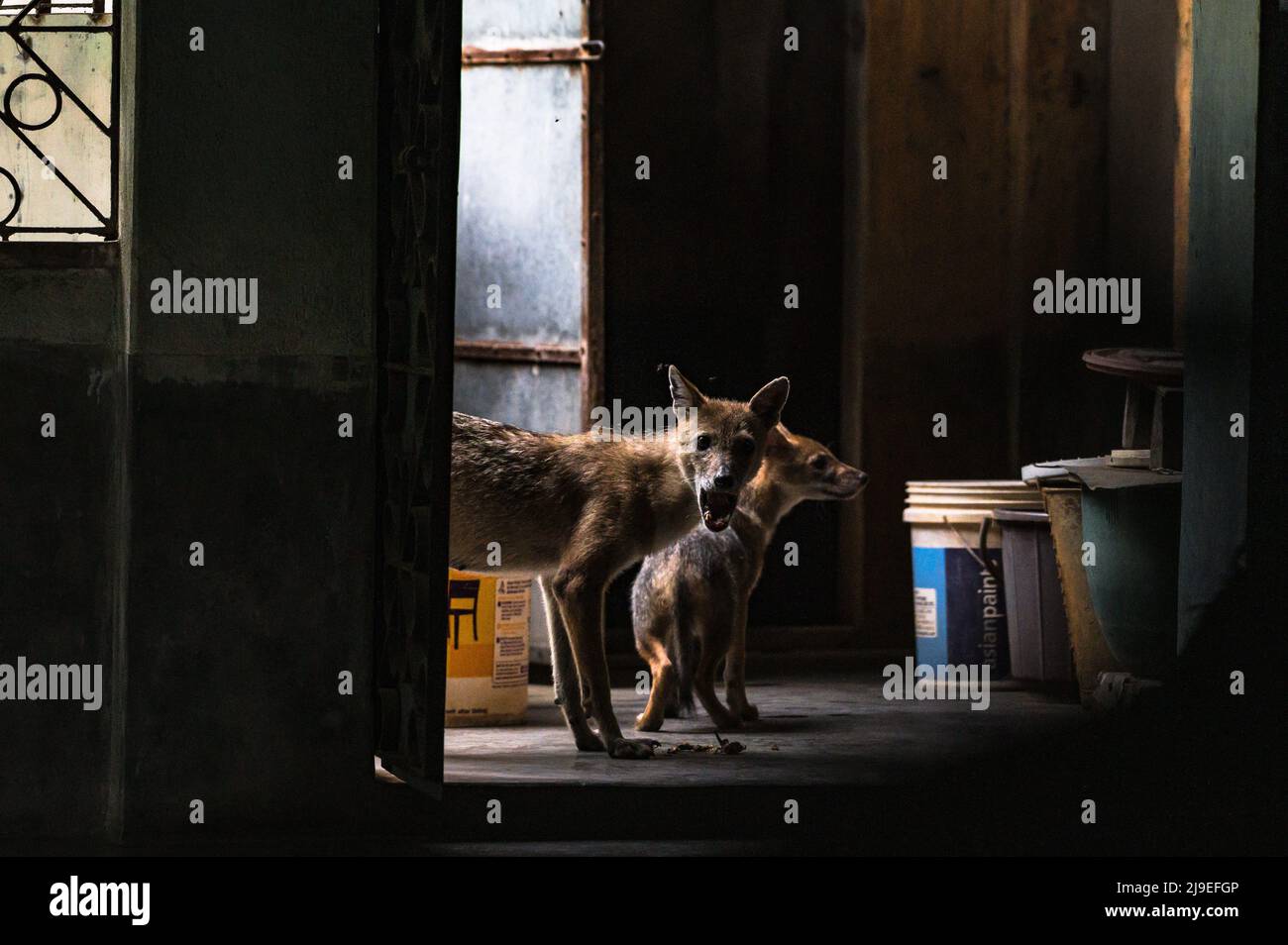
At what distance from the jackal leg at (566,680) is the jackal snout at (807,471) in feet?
4.92

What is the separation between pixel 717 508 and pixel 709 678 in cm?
92

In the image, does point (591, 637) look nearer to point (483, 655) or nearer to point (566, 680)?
point (566, 680)

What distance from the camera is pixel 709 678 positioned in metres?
7.77

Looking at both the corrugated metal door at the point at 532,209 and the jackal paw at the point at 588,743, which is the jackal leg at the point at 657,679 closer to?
the jackal paw at the point at 588,743

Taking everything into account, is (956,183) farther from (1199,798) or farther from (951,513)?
(1199,798)

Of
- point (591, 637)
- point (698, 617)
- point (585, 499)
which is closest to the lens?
point (591, 637)

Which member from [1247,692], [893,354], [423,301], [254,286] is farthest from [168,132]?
[893,354]

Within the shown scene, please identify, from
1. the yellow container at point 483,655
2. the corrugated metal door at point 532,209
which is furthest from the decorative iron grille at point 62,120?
the yellow container at point 483,655

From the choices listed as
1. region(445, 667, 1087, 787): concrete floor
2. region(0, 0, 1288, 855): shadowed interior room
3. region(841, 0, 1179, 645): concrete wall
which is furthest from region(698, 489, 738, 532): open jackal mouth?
region(841, 0, 1179, 645): concrete wall

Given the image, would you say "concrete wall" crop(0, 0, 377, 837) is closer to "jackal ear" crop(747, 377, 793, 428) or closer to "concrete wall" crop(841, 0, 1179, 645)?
"jackal ear" crop(747, 377, 793, 428)

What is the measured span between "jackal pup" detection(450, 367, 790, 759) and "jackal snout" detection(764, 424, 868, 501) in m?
0.87

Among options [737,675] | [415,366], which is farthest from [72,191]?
[737,675]

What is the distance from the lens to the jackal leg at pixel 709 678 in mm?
7762

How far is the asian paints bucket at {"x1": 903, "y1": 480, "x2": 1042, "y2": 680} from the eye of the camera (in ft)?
28.8
